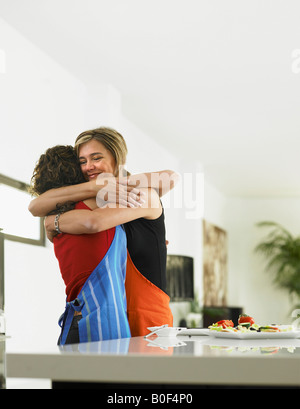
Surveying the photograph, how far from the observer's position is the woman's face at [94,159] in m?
2.19

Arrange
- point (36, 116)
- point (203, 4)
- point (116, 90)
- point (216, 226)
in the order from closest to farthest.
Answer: point (203, 4), point (36, 116), point (116, 90), point (216, 226)

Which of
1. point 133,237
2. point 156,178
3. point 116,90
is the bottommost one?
point 133,237

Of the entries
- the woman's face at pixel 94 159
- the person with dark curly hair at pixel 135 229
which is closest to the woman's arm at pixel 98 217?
the person with dark curly hair at pixel 135 229

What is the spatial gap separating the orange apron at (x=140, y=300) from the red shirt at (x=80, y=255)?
13cm

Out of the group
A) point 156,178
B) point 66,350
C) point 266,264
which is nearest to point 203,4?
point 156,178

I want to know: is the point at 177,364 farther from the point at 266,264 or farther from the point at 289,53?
the point at 266,264

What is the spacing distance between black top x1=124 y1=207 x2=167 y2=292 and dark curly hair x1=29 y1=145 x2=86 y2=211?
0.32 metres

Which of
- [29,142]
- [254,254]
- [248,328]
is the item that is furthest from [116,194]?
[254,254]

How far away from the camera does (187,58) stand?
15.4 ft

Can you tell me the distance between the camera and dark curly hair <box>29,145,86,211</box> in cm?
215

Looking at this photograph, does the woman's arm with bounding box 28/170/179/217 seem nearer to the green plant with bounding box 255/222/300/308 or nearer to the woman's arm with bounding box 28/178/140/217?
the woman's arm with bounding box 28/178/140/217

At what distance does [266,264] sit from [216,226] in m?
1.61

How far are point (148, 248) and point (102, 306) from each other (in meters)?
0.30
